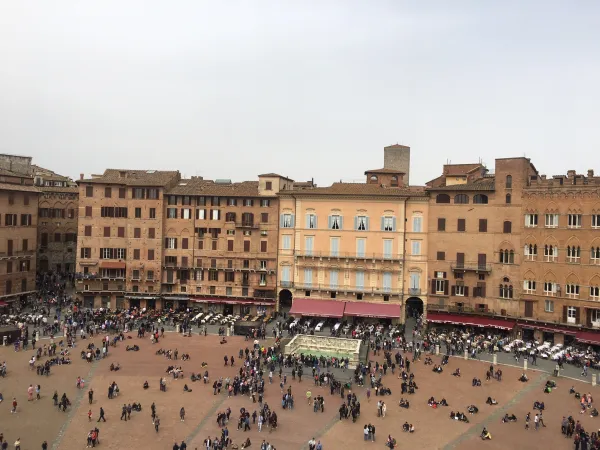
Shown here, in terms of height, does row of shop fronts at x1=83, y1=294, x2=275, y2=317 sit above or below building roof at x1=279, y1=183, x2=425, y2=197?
below

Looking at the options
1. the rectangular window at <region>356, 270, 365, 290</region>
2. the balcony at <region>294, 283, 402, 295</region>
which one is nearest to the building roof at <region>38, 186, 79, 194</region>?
the balcony at <region>294, 283, 402, 295</region>

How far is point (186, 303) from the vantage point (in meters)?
65.7

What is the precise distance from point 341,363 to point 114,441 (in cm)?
1931

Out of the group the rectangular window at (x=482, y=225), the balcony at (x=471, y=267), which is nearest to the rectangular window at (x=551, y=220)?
the rectangular window at (x=482, y=225)

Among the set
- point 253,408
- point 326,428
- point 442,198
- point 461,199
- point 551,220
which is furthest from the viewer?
point 442,198

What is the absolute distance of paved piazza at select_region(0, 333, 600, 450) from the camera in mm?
32438

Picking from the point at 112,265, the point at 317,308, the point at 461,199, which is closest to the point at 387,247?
the point at 461,199

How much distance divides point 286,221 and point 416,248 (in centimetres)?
1478

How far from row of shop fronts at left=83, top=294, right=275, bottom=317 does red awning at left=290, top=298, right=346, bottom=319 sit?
13.1 feet

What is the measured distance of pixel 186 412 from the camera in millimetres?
36031

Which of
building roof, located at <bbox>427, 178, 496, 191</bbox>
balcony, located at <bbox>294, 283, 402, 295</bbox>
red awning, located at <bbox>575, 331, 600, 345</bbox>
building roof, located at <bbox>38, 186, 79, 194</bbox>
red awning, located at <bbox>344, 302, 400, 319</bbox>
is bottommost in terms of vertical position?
red awning, located at <bbox>575, 331, 600, 345</bbox>

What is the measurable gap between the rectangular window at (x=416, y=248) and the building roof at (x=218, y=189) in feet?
60.4

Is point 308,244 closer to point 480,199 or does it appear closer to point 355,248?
point 355,248

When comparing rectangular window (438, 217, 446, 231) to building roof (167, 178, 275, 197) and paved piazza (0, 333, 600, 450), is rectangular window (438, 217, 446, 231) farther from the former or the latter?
building roof (167, 178, 275, 197)
